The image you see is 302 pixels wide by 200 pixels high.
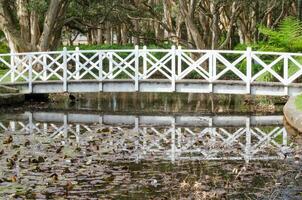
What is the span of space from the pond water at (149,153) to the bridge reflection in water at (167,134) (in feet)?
0.07

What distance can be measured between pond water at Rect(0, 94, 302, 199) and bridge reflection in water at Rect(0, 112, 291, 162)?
2 centimetres

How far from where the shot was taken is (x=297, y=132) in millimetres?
17109

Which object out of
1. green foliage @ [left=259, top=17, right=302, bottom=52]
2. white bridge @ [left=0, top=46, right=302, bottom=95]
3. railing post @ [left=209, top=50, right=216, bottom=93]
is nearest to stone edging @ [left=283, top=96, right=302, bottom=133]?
white bridge @ [left=0, top=46, right=302, bottom=95]

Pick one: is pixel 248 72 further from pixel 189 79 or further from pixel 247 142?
pixel 247 142

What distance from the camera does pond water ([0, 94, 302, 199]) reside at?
10.8 m

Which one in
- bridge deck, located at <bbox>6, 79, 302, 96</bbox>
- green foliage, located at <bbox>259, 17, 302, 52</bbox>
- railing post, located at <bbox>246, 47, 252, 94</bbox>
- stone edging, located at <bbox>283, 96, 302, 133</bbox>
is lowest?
stone edging, located at <bbox>283, 96, 302, 133</bbox>

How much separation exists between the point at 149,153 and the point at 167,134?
337 cm

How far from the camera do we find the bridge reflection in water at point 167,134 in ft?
47.2

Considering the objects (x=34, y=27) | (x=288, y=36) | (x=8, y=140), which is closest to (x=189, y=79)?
(x=288, y=36)

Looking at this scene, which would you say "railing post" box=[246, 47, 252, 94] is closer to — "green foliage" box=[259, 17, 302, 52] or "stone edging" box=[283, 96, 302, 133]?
"green foliage" box=[259, 17, 302, 52]

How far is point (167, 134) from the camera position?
1767 cm

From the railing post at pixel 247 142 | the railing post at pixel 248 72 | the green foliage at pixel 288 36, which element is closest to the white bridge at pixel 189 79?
Result: the railing post at pixel 248 72

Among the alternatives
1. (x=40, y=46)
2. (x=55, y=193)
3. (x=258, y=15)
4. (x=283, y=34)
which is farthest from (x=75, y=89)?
(x=258, y=15)

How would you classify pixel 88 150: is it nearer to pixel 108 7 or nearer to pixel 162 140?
pixel 162 140
